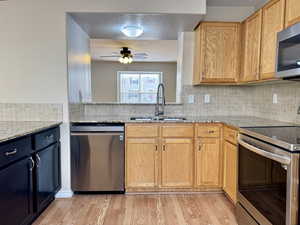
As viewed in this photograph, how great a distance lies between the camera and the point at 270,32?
2359mm

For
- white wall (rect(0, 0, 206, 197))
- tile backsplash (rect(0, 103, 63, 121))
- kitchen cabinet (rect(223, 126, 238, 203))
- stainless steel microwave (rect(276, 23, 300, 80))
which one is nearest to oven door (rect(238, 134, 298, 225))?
kitchen cabinet (rect(223, 126, 238, 203))

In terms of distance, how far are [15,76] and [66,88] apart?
0.59 m

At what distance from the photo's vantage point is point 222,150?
288cm

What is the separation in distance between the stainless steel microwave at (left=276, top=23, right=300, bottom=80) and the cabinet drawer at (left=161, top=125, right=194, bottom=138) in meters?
1.16

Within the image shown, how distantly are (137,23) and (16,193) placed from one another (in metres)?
2.24

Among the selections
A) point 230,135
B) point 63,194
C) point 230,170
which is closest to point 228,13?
point 230,135

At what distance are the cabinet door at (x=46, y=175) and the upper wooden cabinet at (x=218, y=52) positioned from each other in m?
2.00

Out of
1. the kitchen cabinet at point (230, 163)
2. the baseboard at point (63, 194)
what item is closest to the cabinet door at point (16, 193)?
the baseboard at point (63, 194)

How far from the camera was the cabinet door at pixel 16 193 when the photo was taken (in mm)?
1686

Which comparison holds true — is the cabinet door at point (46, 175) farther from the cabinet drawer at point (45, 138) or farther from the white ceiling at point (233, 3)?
the white ceiling at point (233, 3)

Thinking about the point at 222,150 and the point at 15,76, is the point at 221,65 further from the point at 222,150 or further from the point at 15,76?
the point at 15,76

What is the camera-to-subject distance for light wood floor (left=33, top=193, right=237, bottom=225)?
2.32 meters

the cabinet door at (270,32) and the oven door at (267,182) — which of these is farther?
the cabinet door at (270,32)

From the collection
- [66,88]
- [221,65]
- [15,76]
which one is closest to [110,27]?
[66,88]
